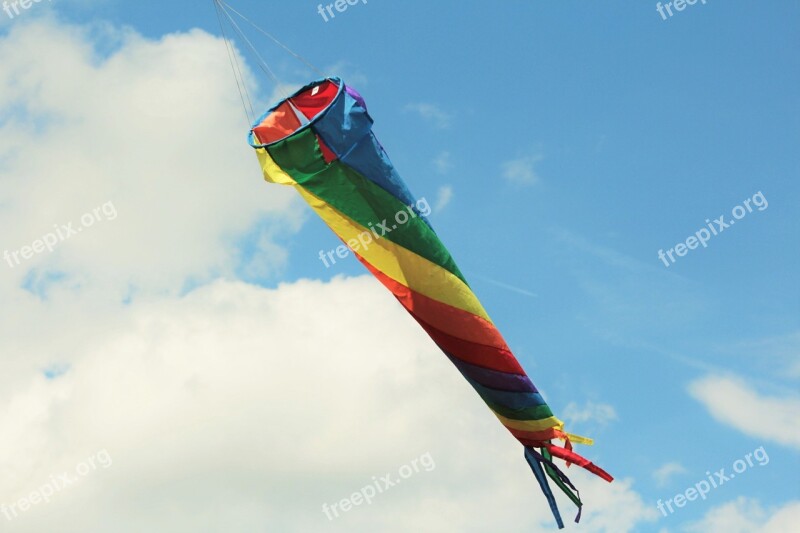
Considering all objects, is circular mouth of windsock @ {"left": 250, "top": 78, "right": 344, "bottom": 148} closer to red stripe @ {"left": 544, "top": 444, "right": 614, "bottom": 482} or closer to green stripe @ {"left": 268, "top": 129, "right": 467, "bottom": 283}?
green stripe @ {"left": 268, "top": 129, "right": 467, "bottom": 283}

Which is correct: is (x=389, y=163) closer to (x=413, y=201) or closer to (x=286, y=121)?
(x=413, y=201)

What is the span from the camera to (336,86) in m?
14.0

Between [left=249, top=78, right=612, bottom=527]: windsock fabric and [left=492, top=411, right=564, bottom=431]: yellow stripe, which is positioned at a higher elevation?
[left=249, top=78, right=612, bottom=527]: windsock fabric

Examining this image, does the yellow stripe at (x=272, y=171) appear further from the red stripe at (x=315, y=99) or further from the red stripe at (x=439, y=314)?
the red stripe at (x=439, y=314)

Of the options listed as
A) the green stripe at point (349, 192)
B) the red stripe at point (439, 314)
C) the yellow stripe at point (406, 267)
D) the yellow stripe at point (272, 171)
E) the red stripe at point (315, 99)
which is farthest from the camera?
the red stripe at point (315, 99)

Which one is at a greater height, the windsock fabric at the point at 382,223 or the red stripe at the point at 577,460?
the windsock fabric at the point at 382,223

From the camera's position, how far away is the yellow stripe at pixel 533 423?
14891 mm

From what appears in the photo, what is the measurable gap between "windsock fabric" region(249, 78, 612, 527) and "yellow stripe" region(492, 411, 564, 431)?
7 centimetres

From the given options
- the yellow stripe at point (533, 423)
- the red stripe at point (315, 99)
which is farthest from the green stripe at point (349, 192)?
the yellow stripe at point (533, 423)

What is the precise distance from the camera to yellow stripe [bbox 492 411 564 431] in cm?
1489

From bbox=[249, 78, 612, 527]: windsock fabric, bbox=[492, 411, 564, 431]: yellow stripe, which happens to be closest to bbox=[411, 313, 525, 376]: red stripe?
bbox=[249, 78, 612, 527]: windsock fabric

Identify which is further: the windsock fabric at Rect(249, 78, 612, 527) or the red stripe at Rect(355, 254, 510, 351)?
the red stripe at Rect(355, 254, 510, 351)

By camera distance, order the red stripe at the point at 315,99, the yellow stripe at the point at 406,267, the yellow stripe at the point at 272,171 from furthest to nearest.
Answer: the red stripe at the point at 315,99, the yellow stripe at the point at 406,267, the yellow stripe at the point at 272,171

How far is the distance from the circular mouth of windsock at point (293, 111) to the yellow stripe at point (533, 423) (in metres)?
5.49
